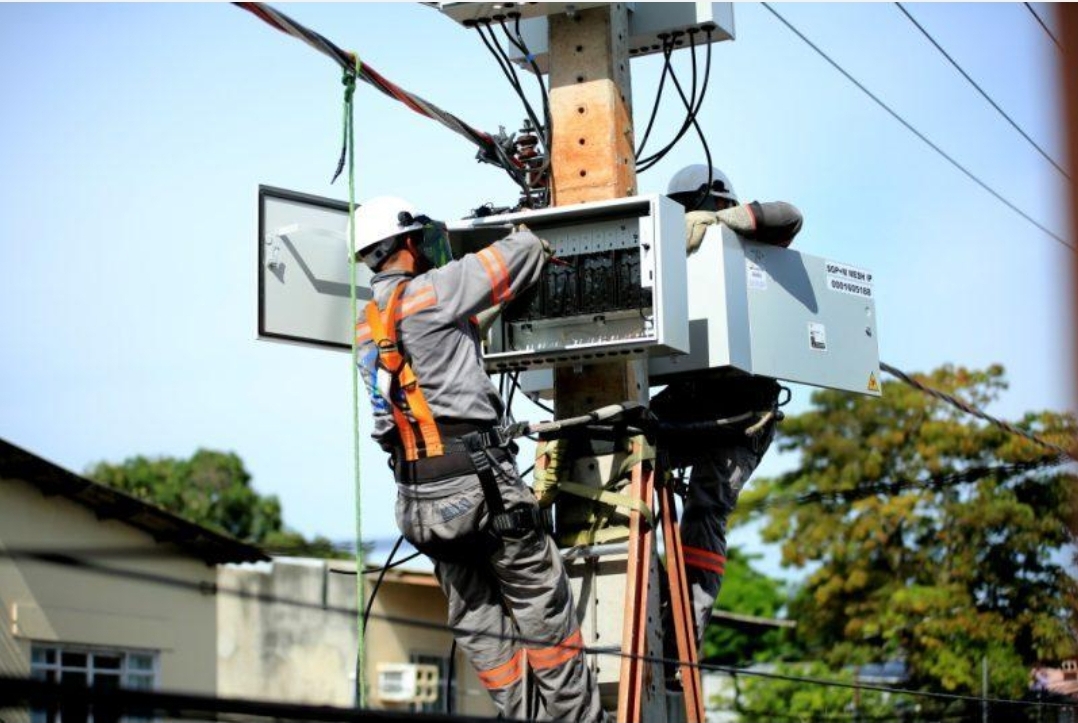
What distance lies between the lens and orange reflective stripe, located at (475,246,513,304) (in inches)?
245

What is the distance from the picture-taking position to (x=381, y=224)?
649 cm

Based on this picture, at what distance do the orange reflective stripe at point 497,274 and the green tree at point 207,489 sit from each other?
33.4 metres

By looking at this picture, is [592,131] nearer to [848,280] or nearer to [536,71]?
[536,71]

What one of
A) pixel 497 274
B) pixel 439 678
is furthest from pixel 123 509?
pixel 497 274

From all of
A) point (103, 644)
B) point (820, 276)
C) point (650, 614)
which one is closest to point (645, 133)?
point (820, 276)

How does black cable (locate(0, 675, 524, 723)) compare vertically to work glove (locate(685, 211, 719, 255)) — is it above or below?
below

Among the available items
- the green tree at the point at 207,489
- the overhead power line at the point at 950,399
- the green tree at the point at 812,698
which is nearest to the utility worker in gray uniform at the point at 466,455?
the overhead power line at the point at 950,399

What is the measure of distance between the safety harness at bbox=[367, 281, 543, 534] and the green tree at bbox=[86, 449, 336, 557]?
33317mm

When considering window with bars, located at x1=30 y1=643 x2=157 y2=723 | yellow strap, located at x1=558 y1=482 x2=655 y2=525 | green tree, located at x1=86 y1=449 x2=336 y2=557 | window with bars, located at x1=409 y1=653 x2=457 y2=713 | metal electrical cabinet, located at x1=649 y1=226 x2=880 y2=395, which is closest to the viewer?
yellow strap, located at x1=558 y1=482 x2=655 y2=525

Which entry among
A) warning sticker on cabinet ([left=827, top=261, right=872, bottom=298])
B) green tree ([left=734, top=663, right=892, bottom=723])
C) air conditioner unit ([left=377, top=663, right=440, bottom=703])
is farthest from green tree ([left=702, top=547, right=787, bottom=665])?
warning sticker on cabinet ([left=827, top=261, right=872, bottom=298])

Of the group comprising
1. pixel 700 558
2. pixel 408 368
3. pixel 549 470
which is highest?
pixel 408 368

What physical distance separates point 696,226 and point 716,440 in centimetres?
92

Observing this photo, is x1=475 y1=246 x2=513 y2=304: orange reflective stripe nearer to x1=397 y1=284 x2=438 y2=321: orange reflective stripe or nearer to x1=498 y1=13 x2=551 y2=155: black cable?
x1=397 y1=284 x2=438 y2=321: orange reflective stripe

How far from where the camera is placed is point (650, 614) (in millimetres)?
6918
